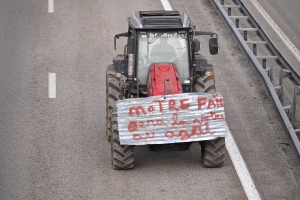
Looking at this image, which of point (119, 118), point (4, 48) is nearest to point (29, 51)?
point (4, 48)

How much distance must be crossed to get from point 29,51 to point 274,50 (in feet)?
23.0

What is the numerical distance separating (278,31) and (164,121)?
10416mm

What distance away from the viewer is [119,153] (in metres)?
15.4

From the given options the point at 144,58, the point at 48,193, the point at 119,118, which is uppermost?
the point at 144,58

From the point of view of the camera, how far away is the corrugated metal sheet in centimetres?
1505

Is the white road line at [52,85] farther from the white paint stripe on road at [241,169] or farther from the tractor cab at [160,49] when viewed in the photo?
the white paint stripe on road at [241,169]

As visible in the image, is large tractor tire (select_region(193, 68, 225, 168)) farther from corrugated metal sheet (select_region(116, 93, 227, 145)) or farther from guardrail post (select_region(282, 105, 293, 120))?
guardrail post (select_region(282, 105, 293, 120))

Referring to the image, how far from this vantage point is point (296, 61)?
73.6 ft

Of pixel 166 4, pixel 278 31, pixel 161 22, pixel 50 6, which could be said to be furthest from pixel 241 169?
pixel 50 6

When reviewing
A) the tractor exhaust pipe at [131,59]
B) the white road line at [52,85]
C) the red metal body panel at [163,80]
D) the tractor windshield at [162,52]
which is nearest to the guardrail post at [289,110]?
the tractor windshield at [162,52]

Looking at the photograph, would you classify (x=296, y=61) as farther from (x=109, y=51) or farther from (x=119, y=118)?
(x=119, y=118)

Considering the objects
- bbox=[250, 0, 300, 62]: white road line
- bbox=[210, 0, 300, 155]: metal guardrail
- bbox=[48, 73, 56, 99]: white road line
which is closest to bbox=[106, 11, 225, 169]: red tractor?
bbox=[210, 0, 300, 155]: metal guardrail

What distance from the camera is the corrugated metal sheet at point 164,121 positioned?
15.1 metres

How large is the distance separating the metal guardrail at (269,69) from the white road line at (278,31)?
100 centimetres
